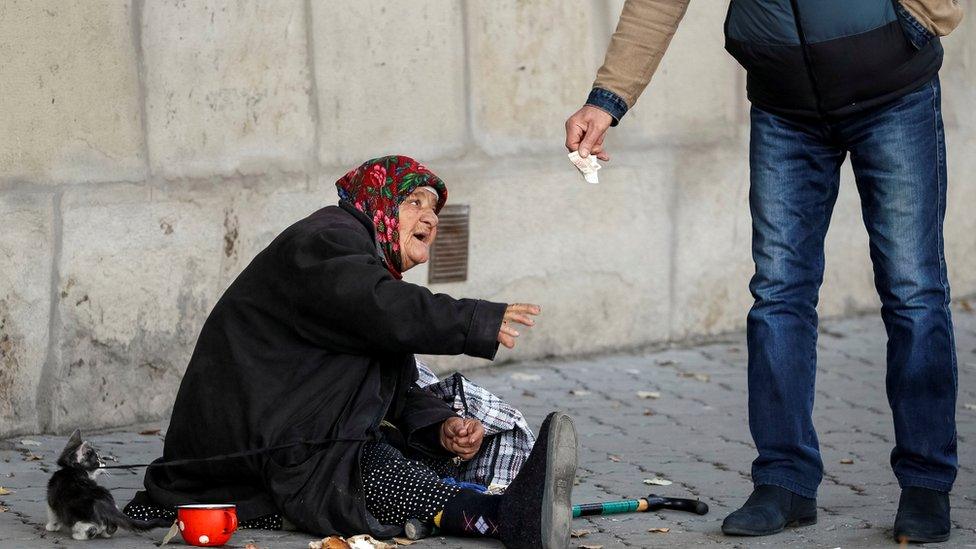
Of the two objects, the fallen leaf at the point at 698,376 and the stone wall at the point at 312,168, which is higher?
the stone wall at the point at 312,168

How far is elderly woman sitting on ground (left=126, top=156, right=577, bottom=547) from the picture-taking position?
3969 mm

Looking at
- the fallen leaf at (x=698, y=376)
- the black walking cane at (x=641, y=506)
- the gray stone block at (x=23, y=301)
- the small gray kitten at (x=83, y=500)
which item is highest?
the gray stone block at (x=23, y=301)

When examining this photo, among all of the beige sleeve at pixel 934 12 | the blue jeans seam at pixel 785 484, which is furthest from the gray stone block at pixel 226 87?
the beige sleeve at pixel 934 12

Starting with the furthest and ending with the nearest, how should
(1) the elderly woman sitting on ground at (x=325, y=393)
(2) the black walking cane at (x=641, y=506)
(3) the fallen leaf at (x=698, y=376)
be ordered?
(3) the fallen leaf at (x=698, y=376) < (2) the black walking cane at (x=641, y=506) < (1) the elderly woman sitting on ground at (x=325, y=393)

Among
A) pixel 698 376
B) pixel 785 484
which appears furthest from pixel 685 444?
pixel 785 484

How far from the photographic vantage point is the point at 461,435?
4.40m

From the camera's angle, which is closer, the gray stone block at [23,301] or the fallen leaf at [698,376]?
the gray stone block at [23,301]

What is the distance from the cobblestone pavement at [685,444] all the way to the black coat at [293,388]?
0.14 metres

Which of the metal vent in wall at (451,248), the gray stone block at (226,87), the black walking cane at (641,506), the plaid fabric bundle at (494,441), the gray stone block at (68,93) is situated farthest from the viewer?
the metal vent in wall at (451,248)

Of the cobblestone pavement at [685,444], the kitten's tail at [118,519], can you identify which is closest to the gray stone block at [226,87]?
the cobblestone pavement at [685,444]

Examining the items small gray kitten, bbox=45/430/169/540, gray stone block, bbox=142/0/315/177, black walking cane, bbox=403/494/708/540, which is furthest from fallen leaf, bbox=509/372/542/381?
small gray kitten, bbox=45/430/169/540

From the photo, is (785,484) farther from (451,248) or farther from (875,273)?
(451,248)

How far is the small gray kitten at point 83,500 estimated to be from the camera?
4012 mm

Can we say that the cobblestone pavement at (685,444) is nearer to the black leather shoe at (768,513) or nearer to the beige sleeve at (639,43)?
the black leather shoe at (768,513)
